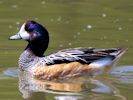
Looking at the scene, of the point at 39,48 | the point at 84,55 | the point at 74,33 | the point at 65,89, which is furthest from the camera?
the point at 74,33

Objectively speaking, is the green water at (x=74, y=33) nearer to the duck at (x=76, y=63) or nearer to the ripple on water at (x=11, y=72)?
the ripple on water at (x=11, y=72)

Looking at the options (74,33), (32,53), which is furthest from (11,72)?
(74,33)

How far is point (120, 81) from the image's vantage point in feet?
41.9

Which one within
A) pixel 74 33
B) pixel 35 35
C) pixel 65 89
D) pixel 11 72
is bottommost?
pixel 65 89

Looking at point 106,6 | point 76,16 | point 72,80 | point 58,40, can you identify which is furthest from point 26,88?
point 106,6

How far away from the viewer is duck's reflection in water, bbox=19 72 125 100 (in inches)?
463

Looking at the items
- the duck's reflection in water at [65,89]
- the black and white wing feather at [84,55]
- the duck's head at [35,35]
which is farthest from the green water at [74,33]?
the duck's head at [35,35]

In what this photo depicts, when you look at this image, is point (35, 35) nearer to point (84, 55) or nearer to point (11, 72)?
point (11, 72)

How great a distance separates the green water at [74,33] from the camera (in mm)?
11984

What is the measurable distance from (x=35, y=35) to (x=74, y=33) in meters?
2.47

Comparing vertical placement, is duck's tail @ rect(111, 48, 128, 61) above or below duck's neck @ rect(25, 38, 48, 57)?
below

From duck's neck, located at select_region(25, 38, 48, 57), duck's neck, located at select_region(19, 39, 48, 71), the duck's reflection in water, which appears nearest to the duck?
the duck's reflection in water

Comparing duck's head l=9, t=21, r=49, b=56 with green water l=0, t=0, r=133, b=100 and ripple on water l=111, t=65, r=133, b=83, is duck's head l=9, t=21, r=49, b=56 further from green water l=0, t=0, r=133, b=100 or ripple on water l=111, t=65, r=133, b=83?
ripple on water l=111, t=65, r=133, b=83

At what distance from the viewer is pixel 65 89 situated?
1235cm
